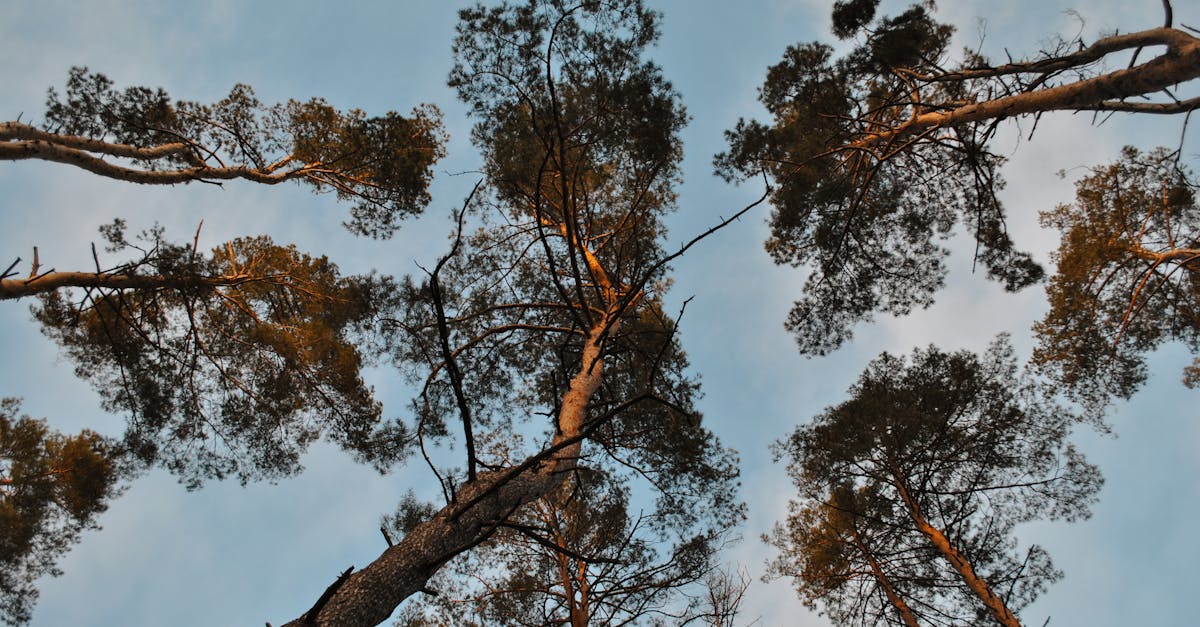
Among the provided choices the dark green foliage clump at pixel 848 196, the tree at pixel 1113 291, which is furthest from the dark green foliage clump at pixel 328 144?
the tree at pixel 1113 291

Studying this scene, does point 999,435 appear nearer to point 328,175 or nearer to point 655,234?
point 655,234

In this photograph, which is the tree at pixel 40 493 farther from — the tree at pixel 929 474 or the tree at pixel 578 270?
the tree at pixel 929 474

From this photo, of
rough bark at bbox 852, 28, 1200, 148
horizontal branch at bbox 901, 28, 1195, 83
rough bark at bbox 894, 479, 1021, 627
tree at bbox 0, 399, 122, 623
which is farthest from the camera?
tree at bbox 0, 399, 122, 623

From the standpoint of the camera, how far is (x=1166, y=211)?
8.02 meters

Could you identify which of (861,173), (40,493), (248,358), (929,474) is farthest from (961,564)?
(40,493)

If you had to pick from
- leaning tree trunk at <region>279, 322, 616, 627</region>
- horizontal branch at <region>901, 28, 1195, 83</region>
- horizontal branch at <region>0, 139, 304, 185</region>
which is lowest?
leaning tree trunk at <region>279, 322, 616, 627</region>

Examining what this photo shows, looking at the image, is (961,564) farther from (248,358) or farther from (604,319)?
(248,358)

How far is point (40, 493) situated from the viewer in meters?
9.51

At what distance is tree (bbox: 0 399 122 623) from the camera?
30.6 feet

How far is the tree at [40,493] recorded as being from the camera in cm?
931

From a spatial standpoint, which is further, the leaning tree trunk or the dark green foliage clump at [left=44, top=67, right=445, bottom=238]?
the dark green foliage clump at [left=44, top=67, right=445, bottom=238]

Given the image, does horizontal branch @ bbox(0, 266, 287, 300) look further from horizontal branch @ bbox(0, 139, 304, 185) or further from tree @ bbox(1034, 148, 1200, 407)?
tree @ bbox(1034, 148, 1200, 407)

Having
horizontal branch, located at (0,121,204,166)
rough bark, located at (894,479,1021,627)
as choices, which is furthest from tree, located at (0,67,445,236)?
rough bark, located at (894,479,1021,627)

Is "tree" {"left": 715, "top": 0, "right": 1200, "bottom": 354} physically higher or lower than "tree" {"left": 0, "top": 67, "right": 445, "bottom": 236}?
lower
